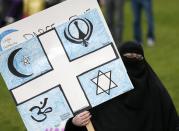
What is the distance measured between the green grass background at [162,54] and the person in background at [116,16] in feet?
2.54

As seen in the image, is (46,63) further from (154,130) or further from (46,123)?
(154,130)

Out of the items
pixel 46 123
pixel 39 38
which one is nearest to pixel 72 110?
pixel 46 123

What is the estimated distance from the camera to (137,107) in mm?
7992

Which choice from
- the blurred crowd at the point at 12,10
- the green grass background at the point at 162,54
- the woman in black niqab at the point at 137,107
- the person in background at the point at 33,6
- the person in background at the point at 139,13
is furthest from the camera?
the blurred crowd at the point at 12,10

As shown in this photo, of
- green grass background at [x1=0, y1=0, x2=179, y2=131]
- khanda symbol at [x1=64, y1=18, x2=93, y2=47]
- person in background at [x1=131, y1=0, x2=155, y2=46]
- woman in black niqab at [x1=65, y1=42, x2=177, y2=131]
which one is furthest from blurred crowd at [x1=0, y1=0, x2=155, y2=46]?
khanda symbol at [x1=64, y1=18, x2=93, y2=47]

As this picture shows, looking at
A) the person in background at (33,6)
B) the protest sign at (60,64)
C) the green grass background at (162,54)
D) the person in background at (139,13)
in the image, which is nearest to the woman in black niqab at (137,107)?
the protest sign at (60,64)

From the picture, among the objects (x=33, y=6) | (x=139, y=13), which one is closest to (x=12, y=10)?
(x=33, y=6)

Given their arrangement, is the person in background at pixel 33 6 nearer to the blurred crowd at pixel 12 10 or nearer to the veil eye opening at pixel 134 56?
the blurred crowd at pixel 12 10

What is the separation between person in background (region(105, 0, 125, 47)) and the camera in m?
17.0

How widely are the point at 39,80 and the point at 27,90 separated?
15cm

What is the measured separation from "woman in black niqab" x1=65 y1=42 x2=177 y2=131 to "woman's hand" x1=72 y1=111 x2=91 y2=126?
224 millimetres

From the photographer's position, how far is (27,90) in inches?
293

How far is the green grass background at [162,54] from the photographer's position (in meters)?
12.3

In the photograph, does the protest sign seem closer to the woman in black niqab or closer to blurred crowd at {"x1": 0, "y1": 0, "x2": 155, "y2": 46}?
the woman in black niqab
